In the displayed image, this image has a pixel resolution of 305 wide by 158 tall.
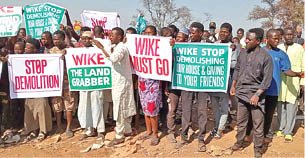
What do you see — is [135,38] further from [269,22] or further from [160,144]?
[269,22]

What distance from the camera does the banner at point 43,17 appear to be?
924cm

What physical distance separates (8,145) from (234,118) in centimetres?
433

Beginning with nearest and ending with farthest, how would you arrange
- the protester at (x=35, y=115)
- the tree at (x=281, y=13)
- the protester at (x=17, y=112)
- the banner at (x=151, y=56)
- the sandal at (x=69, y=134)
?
the banner at (x=151, y=56) → the protester at (x=35, y=115) → the sandal at (x=69, y=134) → the protester at (x=17, y=112) → the tree at (x=281, y=13)

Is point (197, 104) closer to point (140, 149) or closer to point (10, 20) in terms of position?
point (140, 149)

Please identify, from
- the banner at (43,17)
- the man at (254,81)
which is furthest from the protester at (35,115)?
the man at (254,81)

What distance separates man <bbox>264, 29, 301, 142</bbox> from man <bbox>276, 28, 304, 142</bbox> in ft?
1.25

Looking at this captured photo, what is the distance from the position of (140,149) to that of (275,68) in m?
2.58

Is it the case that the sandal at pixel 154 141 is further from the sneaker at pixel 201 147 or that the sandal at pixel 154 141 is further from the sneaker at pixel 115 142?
the sneaker at pixel 201 147

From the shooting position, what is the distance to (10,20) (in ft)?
29.7

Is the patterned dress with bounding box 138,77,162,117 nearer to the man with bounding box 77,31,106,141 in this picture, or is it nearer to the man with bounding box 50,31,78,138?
the man with bounding box 77,31,106,141

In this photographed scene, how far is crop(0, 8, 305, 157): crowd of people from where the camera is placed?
20.0 ft

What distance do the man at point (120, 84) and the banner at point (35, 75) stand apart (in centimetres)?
115

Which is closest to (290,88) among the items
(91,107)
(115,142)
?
(115,142)

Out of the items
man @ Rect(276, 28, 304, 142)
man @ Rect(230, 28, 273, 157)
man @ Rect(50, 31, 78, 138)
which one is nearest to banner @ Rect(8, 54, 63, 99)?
man @ Rect(50, 31, 78, 138)
